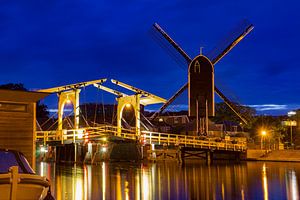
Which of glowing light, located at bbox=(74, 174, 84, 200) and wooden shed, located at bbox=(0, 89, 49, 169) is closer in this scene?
wooden shed, located at bbox=(0, 89, 49, 169)

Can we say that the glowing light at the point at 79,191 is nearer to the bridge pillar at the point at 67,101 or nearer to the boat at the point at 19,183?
the boat at the point at 19,183

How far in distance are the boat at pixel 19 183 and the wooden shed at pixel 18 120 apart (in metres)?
→ 4.06

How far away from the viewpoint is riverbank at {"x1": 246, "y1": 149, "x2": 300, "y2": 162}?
1945 inches

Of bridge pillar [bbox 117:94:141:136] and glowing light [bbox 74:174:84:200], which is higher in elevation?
bridge pillar [bbox 117:94:141:136]

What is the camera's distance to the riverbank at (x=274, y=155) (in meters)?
49.4

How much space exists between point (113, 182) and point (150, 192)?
213 inches

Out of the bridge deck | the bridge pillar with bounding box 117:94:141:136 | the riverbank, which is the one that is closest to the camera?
the bridge deck

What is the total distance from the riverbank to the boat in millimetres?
43333

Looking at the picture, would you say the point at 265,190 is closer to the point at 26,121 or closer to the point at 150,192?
the point at 150,192

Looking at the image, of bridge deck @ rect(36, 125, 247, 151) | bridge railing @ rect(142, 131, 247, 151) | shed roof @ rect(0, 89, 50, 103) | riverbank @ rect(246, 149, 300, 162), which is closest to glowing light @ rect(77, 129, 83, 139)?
bridge deck @ rect(36, 125, 247, 151)

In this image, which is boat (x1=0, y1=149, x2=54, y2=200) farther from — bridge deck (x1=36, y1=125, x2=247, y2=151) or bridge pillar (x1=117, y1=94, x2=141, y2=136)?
bridge pillar (x1=117, y1=94, x2=141, y2=136)

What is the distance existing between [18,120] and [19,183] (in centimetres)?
555

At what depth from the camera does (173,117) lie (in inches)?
3629

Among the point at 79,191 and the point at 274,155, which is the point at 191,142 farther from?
the point at 79,191
